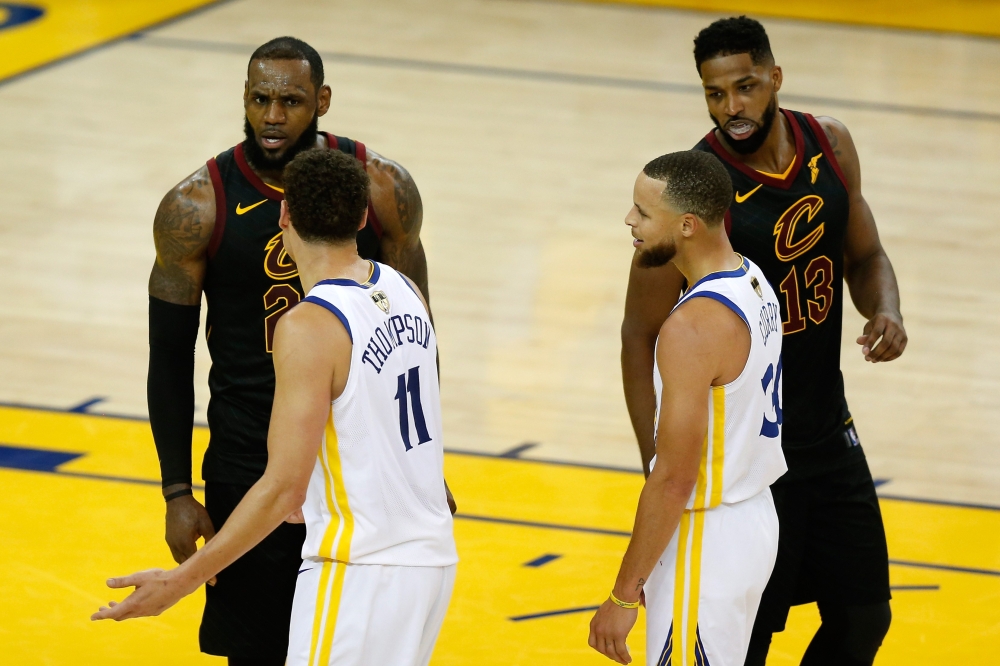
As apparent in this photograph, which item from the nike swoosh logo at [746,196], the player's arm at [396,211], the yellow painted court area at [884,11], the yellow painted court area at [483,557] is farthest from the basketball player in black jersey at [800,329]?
the yellow painted court area at [884,11]

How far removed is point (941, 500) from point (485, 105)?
6.82 metres

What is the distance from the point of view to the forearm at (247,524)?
2953mm

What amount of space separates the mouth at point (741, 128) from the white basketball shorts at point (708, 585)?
42.4 inches

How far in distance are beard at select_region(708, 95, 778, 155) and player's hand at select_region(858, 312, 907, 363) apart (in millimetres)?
566

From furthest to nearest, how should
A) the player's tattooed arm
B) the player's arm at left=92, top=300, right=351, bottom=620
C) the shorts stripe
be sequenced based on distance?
the player's tattooed arm
the shorts stripe
the player's arm at left=92, top=300, right=351, bottom=620

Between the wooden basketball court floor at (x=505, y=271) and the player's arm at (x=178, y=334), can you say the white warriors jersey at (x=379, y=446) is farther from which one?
the wooden basketball court floor at (x=505, y=271)

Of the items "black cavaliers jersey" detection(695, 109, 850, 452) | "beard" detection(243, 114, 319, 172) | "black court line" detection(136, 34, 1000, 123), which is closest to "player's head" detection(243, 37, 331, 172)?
"beard" detection(243, 114, 319, 172)

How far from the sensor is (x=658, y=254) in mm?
3332

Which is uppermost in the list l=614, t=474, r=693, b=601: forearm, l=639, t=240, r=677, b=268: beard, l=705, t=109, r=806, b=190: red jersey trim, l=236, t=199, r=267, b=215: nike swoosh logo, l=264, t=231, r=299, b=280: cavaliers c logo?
l=705, t=109, r=806, b=190: red jersey trim

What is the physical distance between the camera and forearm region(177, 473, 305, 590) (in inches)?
116

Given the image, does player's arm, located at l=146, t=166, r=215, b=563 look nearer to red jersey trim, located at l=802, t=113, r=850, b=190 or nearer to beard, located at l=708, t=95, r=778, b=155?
beard, located at l=708, t=95, r=778, b=155

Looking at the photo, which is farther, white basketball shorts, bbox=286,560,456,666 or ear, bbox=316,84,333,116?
ear, bbox=316,84,333,116

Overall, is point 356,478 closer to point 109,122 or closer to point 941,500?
point 941,500

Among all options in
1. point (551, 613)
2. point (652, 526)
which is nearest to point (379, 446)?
point (652, 526)
